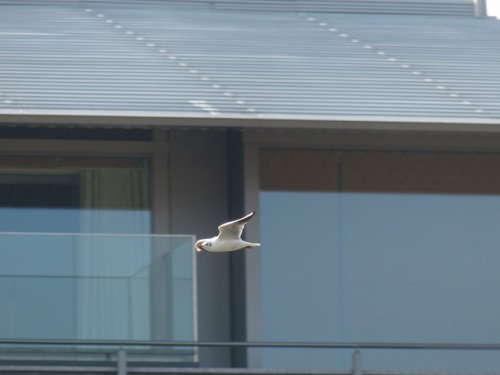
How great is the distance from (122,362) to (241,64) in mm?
3804

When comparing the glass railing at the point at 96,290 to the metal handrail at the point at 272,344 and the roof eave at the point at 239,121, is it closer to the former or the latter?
the metal handrail at the point at 272,344

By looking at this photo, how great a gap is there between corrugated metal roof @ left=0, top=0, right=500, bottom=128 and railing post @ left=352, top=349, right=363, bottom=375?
86.4 inches

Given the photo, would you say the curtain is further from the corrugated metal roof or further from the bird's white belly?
the bird's white belly

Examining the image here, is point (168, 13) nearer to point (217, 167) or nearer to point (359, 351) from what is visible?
point (217, 167)

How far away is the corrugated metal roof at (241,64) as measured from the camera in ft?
49.4

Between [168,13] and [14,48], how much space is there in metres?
3.12

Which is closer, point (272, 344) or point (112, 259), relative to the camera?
point (272, 344)

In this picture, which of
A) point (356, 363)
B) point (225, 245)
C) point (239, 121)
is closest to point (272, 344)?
point (356, 363)

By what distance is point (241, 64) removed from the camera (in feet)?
54.0

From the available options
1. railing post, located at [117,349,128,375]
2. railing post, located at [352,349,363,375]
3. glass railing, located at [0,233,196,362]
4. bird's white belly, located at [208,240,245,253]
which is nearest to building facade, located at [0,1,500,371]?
glass railing, located at [0,233,196,362]

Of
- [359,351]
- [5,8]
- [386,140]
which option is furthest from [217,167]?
[5,8]

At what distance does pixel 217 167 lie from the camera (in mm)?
16438

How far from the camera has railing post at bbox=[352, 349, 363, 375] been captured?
14328mm

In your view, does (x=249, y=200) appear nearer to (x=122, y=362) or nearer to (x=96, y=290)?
(x=96, y=290)
